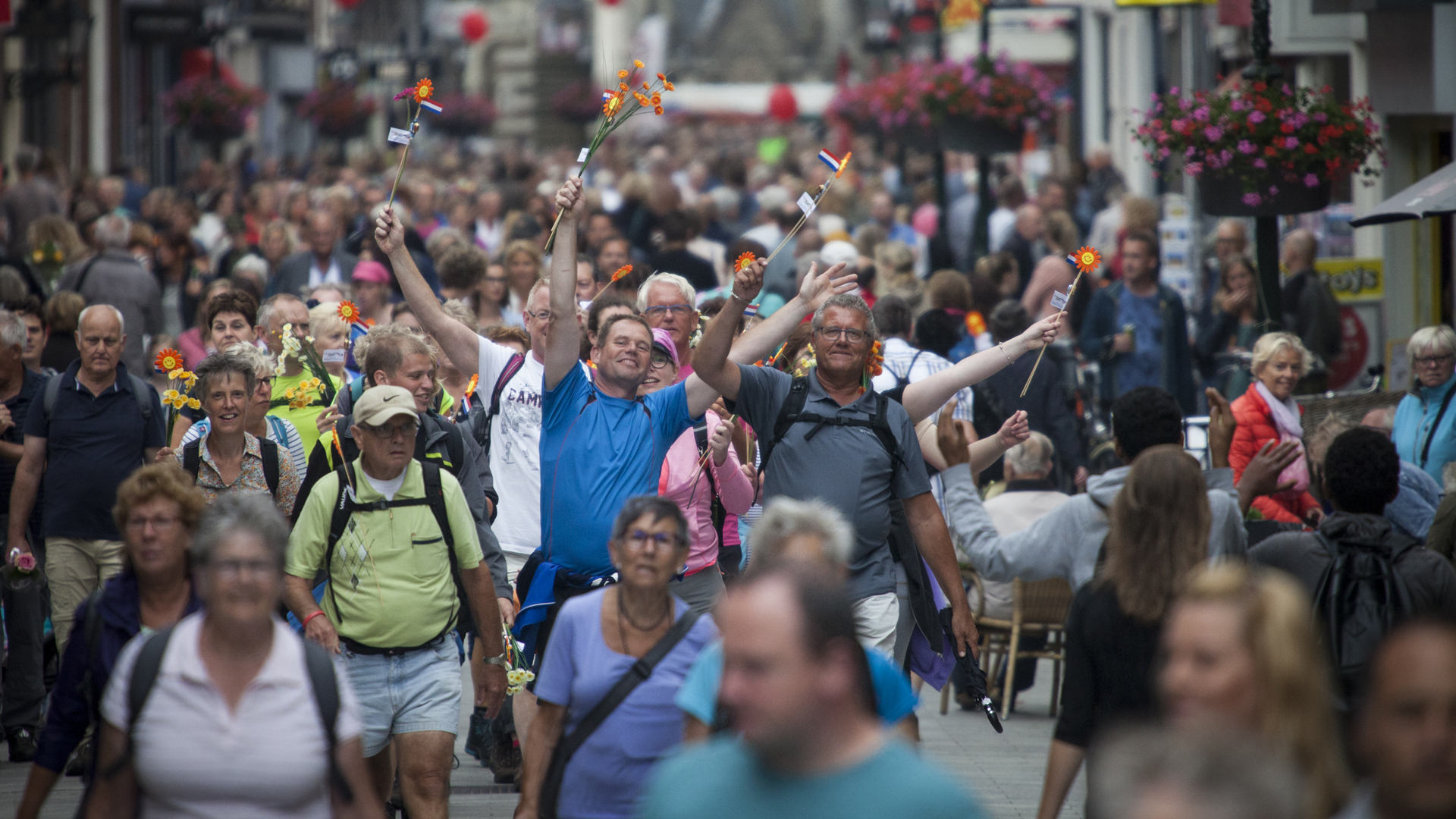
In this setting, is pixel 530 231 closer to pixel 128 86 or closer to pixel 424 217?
pixel 424 217

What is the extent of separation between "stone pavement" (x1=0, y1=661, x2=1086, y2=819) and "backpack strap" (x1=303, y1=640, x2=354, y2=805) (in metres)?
2.76

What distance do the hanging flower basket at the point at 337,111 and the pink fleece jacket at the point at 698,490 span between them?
34916 millimetres

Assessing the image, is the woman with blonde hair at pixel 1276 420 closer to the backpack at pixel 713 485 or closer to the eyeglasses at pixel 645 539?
the backpack at pixel 713 485

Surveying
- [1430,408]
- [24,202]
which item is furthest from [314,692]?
[24,202]

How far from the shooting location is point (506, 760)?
751 centimetres

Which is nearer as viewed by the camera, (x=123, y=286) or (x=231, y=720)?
(x=231, y=720)

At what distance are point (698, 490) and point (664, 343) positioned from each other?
940 mm

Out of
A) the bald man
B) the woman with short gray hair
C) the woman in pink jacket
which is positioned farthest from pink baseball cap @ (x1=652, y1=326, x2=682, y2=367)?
the bald man

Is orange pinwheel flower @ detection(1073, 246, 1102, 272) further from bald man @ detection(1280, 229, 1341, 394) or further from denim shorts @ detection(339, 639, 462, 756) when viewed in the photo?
bald man @ detection(1280, 229, 1341, 394)

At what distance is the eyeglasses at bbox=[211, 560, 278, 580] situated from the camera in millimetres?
4266

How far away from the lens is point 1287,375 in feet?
28.1

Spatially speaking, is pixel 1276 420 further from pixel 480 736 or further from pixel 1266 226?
pixel 480 736

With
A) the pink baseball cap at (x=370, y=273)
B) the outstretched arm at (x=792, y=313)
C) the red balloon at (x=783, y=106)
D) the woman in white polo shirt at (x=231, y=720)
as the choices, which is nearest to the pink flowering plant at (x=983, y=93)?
the pink baseball cap at (x=370, y=273)

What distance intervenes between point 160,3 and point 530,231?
17.0 m
